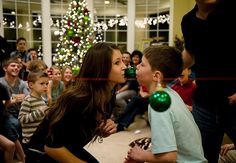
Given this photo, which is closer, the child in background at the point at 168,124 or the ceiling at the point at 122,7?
the child in background at the point at 168,124

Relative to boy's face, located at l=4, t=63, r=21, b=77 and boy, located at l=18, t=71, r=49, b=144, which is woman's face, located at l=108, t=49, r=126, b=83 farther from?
boy's face, located at l=4, t=63, r=21, b=77

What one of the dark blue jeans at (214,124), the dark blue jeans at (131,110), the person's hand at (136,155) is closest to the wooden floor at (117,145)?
the dark blue jeans at (131,110)

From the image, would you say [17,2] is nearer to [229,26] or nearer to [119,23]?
[119,23]

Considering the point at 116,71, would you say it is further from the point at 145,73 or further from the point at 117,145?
the point at 117,145

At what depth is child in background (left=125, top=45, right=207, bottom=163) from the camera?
1175 mm

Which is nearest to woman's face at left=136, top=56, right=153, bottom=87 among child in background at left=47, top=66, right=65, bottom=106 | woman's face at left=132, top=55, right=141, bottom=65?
child in background at left=47, top=66, right=65, bottom=106

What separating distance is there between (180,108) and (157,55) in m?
0.26

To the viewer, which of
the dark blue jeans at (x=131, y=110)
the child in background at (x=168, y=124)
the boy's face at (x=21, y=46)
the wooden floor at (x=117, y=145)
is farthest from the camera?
the boy's face at (x=21, y=46)

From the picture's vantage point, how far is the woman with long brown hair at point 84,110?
4.62 feet

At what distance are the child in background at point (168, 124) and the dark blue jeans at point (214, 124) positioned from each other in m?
0.22

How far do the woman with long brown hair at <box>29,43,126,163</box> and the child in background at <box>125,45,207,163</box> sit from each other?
0.24 meters

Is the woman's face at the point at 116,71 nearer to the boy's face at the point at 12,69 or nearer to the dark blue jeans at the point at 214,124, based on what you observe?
the dark blue jeans at the point at 214,124

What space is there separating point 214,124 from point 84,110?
2.16ft

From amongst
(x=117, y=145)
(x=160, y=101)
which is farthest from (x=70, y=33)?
(x=160, y=101)
